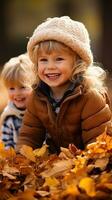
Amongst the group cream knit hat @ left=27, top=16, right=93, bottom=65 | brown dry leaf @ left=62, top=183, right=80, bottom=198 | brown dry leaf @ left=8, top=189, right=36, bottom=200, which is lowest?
brown dry leaf @ left=8, top=189, right=36, bottom=200

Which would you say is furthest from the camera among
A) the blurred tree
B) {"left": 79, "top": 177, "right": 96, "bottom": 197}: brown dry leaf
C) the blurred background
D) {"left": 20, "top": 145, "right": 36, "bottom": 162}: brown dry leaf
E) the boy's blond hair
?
the blurred background

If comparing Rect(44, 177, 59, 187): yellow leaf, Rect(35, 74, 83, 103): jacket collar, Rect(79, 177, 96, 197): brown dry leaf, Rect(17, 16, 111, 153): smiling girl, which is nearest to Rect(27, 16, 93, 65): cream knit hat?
Rect(17, 16, 111, 153): smiling girl

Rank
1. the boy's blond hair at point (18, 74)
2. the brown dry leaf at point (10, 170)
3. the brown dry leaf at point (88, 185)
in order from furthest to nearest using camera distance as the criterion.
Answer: the boy's blond hair at point (18, 74) < the brown dry leaf at point (10, 170) < the brown dry leaf at point (88, 185)

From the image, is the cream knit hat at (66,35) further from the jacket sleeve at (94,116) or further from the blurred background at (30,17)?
the blurred background at (30,17)

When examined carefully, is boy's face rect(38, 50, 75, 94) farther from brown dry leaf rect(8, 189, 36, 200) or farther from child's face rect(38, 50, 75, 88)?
brown dry leaf rect(8, 189, 36, 200)

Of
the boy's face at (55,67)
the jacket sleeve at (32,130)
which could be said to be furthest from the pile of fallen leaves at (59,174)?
the jacket sleeve at (32,130)

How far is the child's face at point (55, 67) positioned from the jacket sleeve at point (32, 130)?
321 mm

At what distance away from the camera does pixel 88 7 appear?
31969 mm

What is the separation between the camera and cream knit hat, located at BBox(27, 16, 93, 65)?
445 cm

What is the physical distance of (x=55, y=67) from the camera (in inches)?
177

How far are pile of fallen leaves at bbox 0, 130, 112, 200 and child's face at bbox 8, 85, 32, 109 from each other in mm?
1699

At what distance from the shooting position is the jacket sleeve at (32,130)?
4848 mm

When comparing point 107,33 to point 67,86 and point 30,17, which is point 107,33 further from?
point 30,17

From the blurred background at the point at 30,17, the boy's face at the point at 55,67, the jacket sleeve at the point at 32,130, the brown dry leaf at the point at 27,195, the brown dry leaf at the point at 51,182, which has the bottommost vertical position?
the brown dry leaf at the point at 27,195
